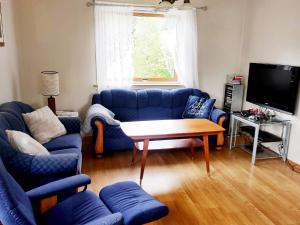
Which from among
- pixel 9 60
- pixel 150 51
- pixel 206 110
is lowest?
pixel 206 110

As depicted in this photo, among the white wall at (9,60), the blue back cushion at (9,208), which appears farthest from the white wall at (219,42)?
the blue back cushion at (9,208)

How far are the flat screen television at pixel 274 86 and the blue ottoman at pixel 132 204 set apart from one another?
2.62 metres

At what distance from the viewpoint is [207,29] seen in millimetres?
4473

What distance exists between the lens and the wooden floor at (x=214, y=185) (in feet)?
7.86

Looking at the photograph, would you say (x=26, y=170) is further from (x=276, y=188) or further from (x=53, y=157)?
(x=276, y=188)

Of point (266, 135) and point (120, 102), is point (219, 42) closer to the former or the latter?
point (266, 135)

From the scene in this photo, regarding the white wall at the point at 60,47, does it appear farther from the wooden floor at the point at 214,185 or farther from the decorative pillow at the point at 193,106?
the decorative pillow at the point at 193,106

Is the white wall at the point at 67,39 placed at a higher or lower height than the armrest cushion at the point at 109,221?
higher

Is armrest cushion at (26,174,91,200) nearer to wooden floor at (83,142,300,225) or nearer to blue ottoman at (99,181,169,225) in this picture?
blue ottoman at (99,181,169,225)

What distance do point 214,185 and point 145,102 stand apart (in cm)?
182

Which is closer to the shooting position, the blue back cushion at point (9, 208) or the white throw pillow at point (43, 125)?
the blue back cushion at point (9, 208)

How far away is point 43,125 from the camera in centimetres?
302

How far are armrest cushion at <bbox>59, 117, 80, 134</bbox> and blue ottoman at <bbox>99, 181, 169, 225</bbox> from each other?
1599 mm

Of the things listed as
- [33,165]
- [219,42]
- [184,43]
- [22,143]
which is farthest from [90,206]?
[219,42]
